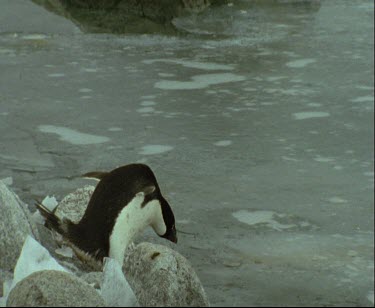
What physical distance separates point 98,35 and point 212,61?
167cm

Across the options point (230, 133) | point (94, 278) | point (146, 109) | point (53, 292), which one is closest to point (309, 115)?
point (230, 133)

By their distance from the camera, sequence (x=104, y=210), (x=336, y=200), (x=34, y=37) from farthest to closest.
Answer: (x=34, y=37) → (x=336, y=200) → (x=104, y=210)

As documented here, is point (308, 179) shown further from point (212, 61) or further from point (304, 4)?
point (304, 4)

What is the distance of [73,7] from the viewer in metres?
10.9

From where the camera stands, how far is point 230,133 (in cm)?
622

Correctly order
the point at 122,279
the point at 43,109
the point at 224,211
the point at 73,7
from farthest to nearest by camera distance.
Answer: the point at 73,7 → the point at 43,109 → the point at 224,211 → the point at 122,279

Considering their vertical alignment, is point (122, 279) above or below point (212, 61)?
above

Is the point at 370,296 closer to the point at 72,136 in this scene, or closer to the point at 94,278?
the point at 94,278

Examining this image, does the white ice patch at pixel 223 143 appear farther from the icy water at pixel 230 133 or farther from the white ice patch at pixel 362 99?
the white ice patch at pixel 362 99

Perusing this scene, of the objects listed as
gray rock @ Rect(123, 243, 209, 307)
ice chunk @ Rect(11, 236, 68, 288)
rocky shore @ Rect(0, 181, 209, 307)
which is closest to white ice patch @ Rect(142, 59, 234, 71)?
rocky shore @ Rect(0, 181, 209, 307)

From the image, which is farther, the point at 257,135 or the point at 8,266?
the point at 257,135

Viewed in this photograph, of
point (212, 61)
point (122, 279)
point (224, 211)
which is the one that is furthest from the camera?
point (212, 61)

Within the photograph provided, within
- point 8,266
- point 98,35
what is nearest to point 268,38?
point 98,35

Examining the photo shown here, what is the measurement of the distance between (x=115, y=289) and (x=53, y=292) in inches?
16.3
